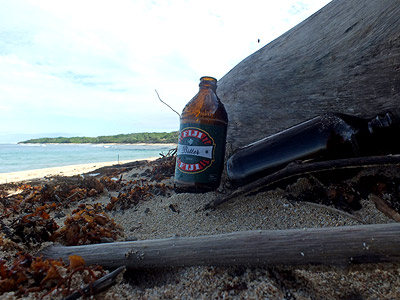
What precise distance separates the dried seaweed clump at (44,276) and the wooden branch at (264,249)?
0.28 feet

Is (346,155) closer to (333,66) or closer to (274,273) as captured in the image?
(333,66)

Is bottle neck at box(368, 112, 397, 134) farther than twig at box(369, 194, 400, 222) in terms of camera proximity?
Yes

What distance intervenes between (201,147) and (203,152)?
48 mm

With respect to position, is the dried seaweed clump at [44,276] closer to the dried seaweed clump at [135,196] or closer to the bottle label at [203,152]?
the bottle label at [203,152]

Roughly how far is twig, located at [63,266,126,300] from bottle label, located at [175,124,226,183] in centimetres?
140

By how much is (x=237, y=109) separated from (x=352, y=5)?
4.30 feet

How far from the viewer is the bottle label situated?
8.24 feet

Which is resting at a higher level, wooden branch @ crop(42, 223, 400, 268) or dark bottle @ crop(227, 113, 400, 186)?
dark bottle @ crop(227, 113, 400, 186)

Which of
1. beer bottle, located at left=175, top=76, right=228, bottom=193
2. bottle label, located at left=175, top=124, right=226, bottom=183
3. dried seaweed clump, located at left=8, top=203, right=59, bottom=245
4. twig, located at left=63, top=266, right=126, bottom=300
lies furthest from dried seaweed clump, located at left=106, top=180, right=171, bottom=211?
twig, located at left=63, top=266, right=126, bottom=300

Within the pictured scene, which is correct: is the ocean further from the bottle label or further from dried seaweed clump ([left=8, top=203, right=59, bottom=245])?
dried seaweed clump ([left=8, top=203, right=59, bottom=245])

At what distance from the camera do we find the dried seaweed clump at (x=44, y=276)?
111 centimetres

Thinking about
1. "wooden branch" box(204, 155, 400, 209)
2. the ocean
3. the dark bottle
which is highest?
the dark bottle

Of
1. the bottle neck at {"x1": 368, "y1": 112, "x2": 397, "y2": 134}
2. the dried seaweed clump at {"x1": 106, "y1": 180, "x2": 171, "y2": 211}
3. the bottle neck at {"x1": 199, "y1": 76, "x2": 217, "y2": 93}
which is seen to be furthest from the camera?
the dried seaweed clump at {"x1": 106, "y1": 180, "x2": 171, "y2": 211}

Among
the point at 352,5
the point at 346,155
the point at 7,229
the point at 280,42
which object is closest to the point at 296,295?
the point at 346,155
